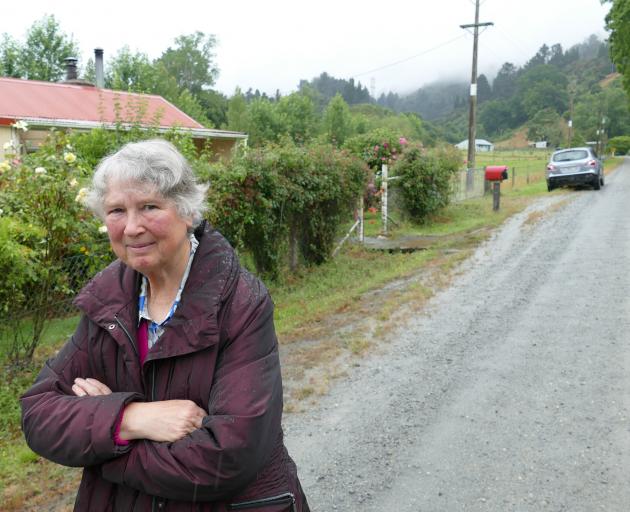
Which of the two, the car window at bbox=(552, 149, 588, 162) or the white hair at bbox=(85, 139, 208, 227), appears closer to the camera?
the white hair at bbox=(85, 139, 208, 227)

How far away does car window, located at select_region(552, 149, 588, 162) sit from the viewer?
2192cm

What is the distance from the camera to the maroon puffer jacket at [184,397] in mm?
1681

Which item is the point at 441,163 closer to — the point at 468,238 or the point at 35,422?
the point at 468,238

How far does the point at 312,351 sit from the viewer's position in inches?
233

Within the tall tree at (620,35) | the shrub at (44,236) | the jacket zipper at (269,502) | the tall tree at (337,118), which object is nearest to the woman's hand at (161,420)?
the jacket zipper at (269,502)

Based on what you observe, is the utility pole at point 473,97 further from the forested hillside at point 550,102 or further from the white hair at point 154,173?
the forested hillside at point 550,102

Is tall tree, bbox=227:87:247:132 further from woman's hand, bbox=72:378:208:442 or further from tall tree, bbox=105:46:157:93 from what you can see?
woman's hand, bbox=72:378:208:442

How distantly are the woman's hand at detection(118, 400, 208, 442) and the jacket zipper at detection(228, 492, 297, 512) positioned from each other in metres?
0.27

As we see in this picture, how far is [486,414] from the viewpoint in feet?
14.6

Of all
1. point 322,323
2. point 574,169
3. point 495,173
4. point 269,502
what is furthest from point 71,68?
point 269,502

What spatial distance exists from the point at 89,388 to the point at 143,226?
1.69 ft

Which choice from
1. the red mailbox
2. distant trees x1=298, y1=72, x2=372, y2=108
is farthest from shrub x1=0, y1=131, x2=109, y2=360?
distant trees x1=298, y1=72, x2=372, y2=108

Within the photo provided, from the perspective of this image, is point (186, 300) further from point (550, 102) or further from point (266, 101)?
point (550, 102)

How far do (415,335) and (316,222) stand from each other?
3881 mm
